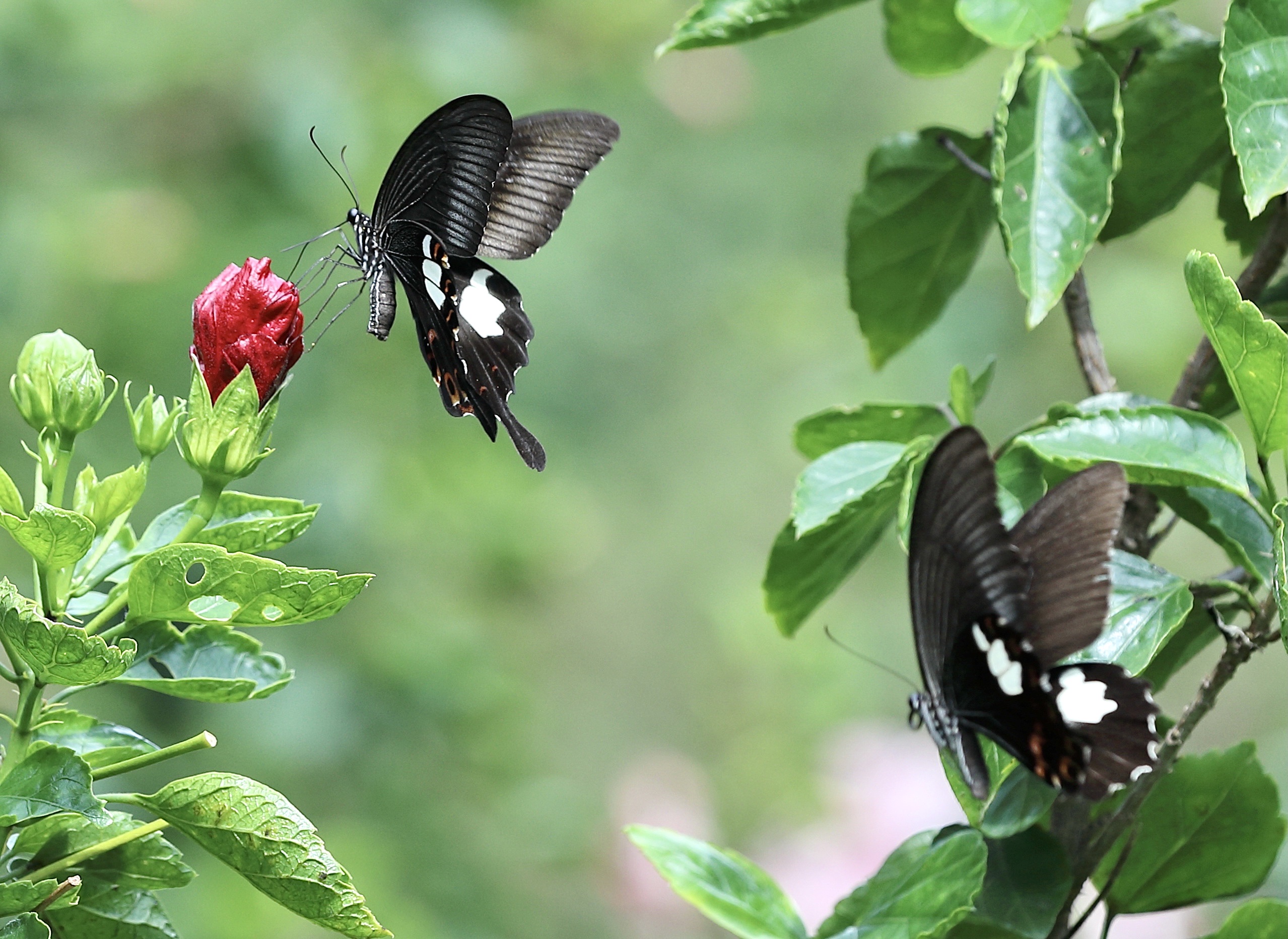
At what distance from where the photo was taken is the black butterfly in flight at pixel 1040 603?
0.48 metres

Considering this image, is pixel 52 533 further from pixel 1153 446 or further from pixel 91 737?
pixel 1153 446

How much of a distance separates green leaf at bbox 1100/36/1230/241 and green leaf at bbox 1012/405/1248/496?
0.57 ft

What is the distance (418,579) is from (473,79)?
762 mm

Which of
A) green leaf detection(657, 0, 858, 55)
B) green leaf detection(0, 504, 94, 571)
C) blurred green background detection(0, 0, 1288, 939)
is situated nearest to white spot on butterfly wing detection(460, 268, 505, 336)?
green leaf detection(657, 0, 858, 55)

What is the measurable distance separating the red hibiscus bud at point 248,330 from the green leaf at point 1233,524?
38cm

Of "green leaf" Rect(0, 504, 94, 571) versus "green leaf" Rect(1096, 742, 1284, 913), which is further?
"green leaf" Rect(1096, 742, 1284, 913)

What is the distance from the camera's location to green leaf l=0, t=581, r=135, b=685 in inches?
15.2

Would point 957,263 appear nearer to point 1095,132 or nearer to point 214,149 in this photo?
point 1095,132

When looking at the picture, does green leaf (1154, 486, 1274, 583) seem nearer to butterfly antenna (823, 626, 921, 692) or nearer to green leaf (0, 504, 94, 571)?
butterfly antenna (823, 626, 921, 692)

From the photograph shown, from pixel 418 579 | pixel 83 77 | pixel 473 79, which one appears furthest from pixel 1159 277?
pixel 83 77

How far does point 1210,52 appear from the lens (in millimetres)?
610

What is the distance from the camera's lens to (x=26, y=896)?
1.32 feet

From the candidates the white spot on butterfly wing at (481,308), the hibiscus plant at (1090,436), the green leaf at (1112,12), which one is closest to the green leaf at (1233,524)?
the hibiscus plant at (1090,436)

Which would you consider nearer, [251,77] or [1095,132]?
[1095,132]
